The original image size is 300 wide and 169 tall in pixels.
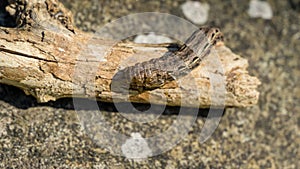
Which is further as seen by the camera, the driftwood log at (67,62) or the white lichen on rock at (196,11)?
the white lichen on rock at (196,11)

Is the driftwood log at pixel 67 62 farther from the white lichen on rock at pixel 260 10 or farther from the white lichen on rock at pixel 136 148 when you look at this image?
the white lichen on rock at pixel 260 10

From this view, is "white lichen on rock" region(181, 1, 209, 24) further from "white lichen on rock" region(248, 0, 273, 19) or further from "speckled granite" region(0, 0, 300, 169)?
"white lichen on rock" region(248, 0, 273, 19)

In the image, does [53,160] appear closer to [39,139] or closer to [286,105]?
[39,139]

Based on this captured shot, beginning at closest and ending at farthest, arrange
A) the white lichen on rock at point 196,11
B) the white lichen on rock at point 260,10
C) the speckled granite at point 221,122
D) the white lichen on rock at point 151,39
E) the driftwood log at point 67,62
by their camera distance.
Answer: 1. the driftwood log at point 67,62
2. the speckled granite at point 221,122
3. the white lichen on rock at point 151,39
4. the white lichen on rock at point 196,11
5. the white lichen on rock at point 260,10

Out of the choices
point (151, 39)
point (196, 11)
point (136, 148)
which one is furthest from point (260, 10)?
point (136, 148)

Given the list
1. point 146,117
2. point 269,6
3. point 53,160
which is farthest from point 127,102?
point 269,6

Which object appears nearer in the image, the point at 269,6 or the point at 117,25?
the point at 117,25

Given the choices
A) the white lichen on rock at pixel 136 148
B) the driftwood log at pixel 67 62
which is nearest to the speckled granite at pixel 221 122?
the white lichen on rock at pixel 136 148
